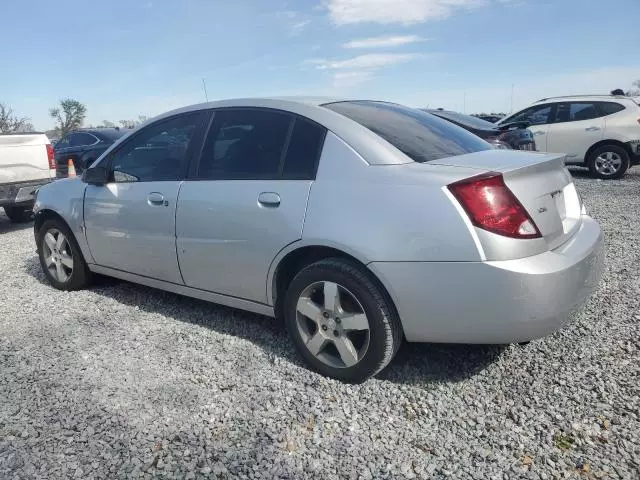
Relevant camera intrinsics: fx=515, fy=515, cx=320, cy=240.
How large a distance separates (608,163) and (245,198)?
9940 mm

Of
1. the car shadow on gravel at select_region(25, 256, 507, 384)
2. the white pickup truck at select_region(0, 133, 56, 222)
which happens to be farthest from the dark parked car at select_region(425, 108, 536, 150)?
the white pickup truck at select_region(0, 133, 56, 222)

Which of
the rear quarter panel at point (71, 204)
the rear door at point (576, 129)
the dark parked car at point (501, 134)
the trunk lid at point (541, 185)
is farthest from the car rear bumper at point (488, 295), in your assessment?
the rear door at point (576, 129)

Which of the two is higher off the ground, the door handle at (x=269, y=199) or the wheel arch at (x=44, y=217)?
the door handle at (x=269, y=199)

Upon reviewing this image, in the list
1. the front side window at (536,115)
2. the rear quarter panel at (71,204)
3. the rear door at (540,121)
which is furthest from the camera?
the front side window at (536,115)

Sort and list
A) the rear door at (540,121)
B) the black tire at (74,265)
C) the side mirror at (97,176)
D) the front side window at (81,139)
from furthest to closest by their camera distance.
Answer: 1. the front side window at (81,139)
2. the rear door at (540,121)
3. the black tire at (74,265)
4. the side mirror at (97,176)

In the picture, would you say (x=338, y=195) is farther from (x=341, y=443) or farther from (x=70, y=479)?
(x=70, y=479)

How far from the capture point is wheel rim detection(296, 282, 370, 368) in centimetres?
279

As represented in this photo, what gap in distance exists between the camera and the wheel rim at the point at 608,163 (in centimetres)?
1054

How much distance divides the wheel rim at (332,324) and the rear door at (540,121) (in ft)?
31.2

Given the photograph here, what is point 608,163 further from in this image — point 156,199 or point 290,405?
point 290,405

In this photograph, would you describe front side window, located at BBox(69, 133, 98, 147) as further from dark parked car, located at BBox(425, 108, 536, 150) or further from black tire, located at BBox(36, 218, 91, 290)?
black tire, located at BBox(36, 218, 91, 290)

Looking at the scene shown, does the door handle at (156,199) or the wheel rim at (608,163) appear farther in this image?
the wheel rim at (608,163)

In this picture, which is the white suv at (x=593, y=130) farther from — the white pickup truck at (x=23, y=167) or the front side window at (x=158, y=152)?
the white pickup truck at (x=23, y=167)

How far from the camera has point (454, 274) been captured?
2453 millimetres
